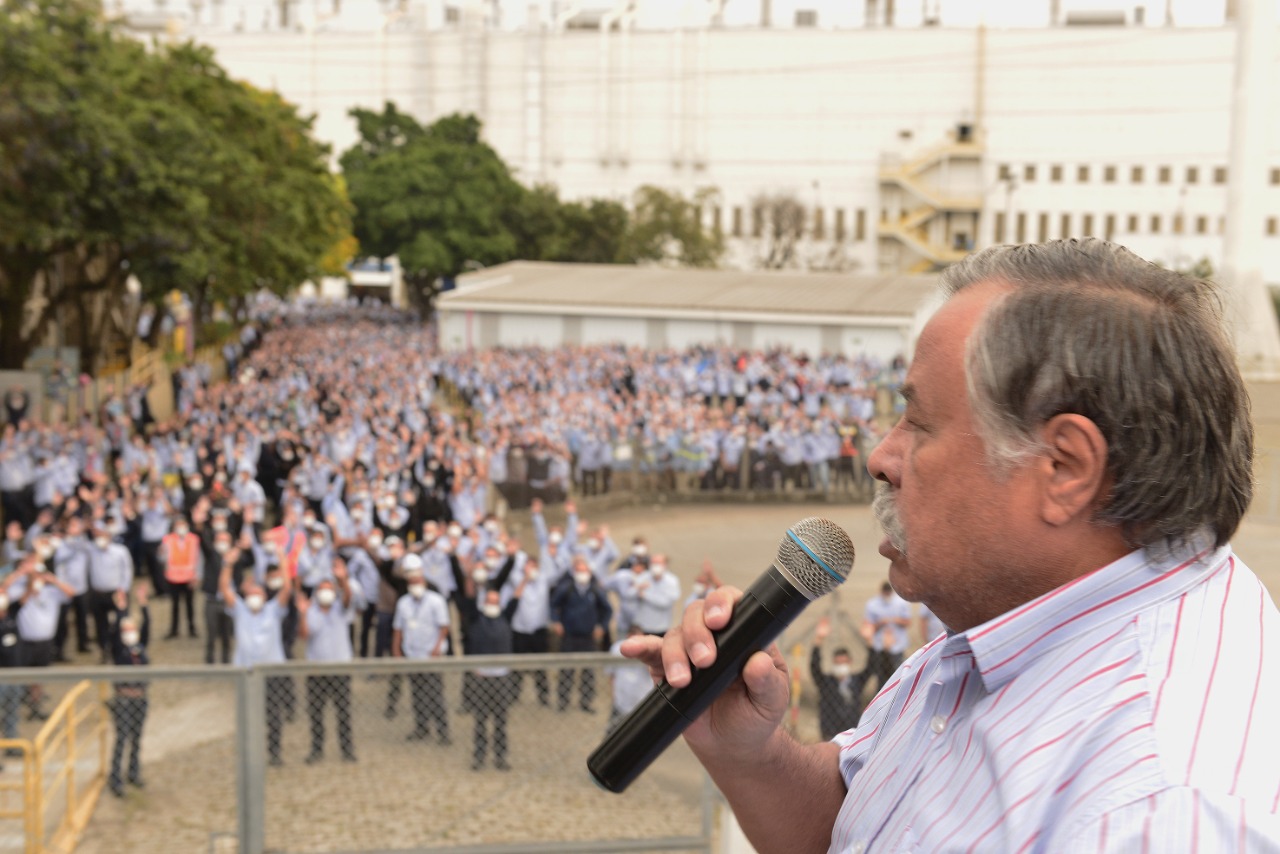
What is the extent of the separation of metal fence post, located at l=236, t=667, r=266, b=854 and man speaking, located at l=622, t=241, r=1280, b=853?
15.1 ft

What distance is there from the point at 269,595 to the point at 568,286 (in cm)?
3389

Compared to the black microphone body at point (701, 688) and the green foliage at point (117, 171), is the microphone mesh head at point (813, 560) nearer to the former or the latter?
the black microphone body at point (701, 688)

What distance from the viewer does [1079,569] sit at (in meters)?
1.14

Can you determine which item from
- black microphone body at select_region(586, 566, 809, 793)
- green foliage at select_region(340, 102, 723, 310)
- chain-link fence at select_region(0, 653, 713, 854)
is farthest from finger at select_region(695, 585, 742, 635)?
green foliage at select_region(340, 102, 723, 310)

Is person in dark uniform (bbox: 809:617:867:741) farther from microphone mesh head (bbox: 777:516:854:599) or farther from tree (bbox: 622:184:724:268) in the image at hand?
tree (bbox: 622:184:724:268)

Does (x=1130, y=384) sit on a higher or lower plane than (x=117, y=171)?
lower

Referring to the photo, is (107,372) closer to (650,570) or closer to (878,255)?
(650,570)

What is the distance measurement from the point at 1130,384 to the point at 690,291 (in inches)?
1652

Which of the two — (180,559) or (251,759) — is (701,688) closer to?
(251,759)

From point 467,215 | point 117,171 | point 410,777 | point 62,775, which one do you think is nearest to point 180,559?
point 62,775

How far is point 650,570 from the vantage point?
11766mm

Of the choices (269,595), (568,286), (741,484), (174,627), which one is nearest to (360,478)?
(174,627)

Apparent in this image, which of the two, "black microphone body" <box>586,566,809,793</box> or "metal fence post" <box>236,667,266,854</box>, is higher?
"black microphone body" <box>586,566,809,793</box>

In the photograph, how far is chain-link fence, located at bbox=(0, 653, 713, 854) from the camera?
20.5 ft
